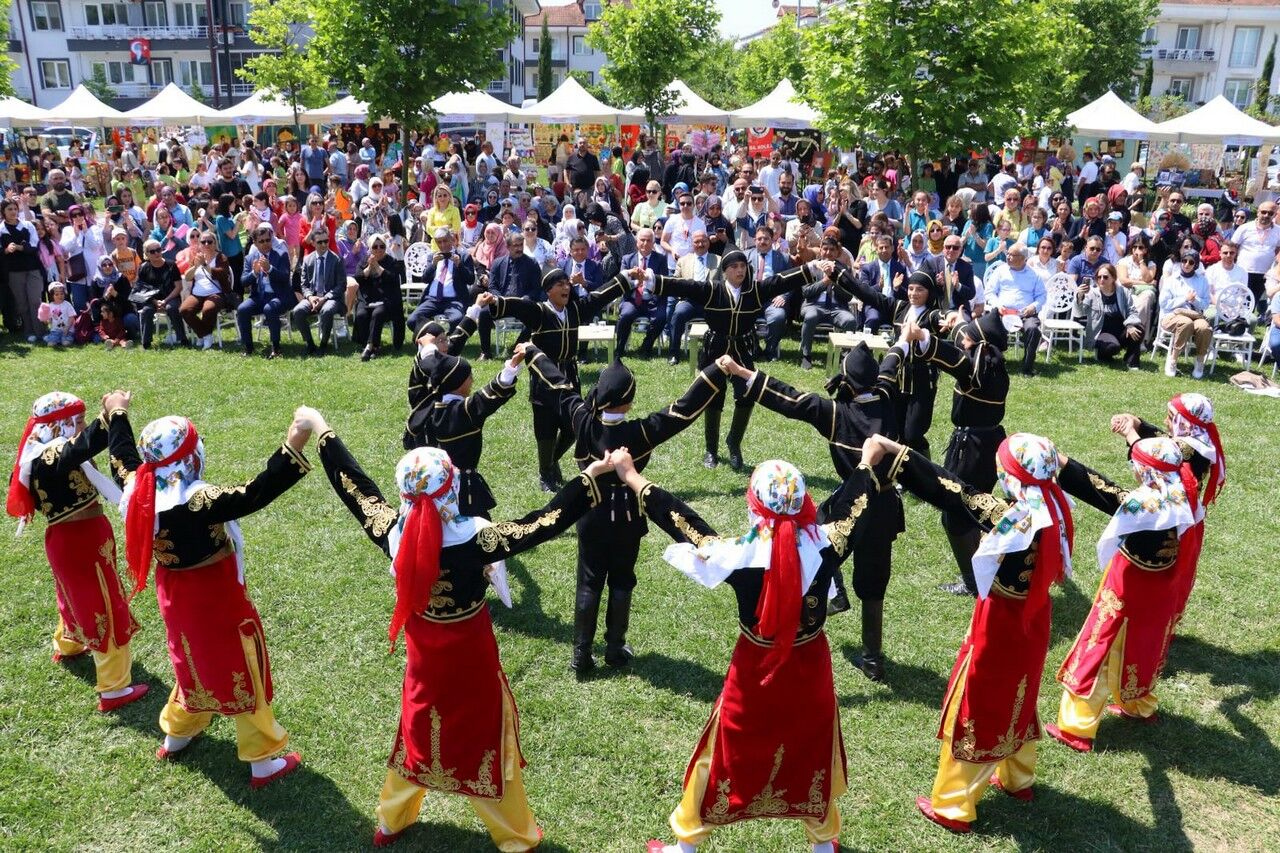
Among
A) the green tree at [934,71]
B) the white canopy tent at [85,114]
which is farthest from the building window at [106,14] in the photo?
the green tree at [934,71]

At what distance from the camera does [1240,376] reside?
12.5m

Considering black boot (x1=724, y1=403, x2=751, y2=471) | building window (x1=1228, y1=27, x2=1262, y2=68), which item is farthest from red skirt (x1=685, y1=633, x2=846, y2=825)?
building window (x1=1228, y1=27, x2=1262, y2=68)

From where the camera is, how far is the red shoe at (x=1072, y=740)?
5520mm

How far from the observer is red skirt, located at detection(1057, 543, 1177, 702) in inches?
215

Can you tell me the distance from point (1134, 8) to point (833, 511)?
4414 cm

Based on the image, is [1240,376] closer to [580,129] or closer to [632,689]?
[632,689]

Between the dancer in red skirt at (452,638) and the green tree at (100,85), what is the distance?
5871 centimetres

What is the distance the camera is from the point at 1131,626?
550cm

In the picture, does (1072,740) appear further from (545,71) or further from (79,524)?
(545,71)

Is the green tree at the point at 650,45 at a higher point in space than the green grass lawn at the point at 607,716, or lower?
higher

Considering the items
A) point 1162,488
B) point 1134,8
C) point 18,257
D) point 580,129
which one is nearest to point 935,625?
point 1162,488

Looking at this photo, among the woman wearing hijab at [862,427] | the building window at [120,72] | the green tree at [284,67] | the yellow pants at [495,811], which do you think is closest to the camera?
the yellow pants at [495,811]

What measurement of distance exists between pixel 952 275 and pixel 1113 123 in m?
14.5

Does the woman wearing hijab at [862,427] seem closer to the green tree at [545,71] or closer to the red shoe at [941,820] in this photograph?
the red shoe at [941,820]
